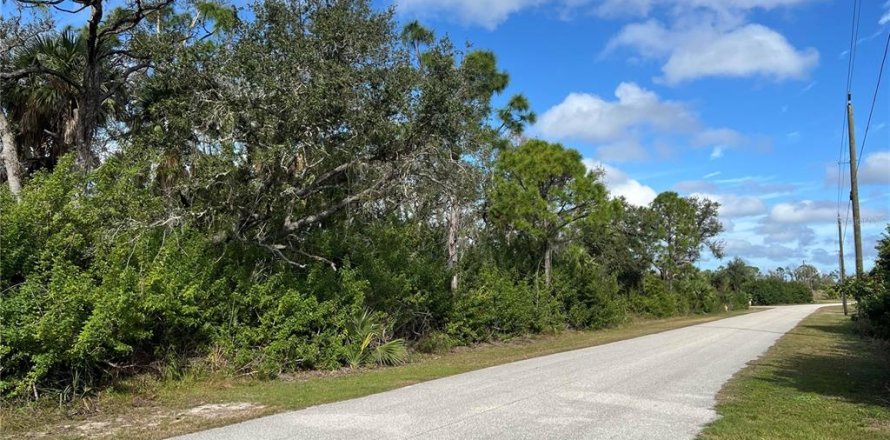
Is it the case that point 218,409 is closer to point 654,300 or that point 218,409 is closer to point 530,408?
point 530,408

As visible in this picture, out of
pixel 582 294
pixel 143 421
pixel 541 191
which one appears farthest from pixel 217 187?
pixel 582 294

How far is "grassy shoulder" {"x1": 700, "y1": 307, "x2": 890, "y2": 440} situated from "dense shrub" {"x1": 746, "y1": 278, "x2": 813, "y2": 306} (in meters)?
83.5

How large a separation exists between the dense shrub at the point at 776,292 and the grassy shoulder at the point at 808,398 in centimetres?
8348

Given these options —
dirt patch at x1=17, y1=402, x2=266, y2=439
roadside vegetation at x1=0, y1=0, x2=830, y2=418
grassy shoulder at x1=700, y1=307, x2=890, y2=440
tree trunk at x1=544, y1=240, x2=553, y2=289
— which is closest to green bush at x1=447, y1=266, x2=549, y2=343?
tree trunk at x1=544, y1=240, x2=553, y2=289

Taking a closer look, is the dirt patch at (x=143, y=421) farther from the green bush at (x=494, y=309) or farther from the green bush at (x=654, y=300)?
the green bush at (x=654, y=300)

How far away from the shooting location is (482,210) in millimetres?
27312

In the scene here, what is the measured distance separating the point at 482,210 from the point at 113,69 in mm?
16020

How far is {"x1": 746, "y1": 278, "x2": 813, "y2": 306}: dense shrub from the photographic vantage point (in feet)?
309

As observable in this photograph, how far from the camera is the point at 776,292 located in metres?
96.6

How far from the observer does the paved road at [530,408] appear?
747cm

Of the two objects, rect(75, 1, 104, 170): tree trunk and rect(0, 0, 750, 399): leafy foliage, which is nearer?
rect(0, 0, 750, 399): leafy foliage

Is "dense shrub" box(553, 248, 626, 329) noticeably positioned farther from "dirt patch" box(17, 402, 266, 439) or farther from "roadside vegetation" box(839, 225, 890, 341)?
"dirt patch" box(17, 402, 266, 439)

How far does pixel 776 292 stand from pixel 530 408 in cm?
10138

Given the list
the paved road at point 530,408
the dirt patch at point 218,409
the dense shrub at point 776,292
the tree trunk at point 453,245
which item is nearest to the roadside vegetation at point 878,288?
the paved road at point 530,408
